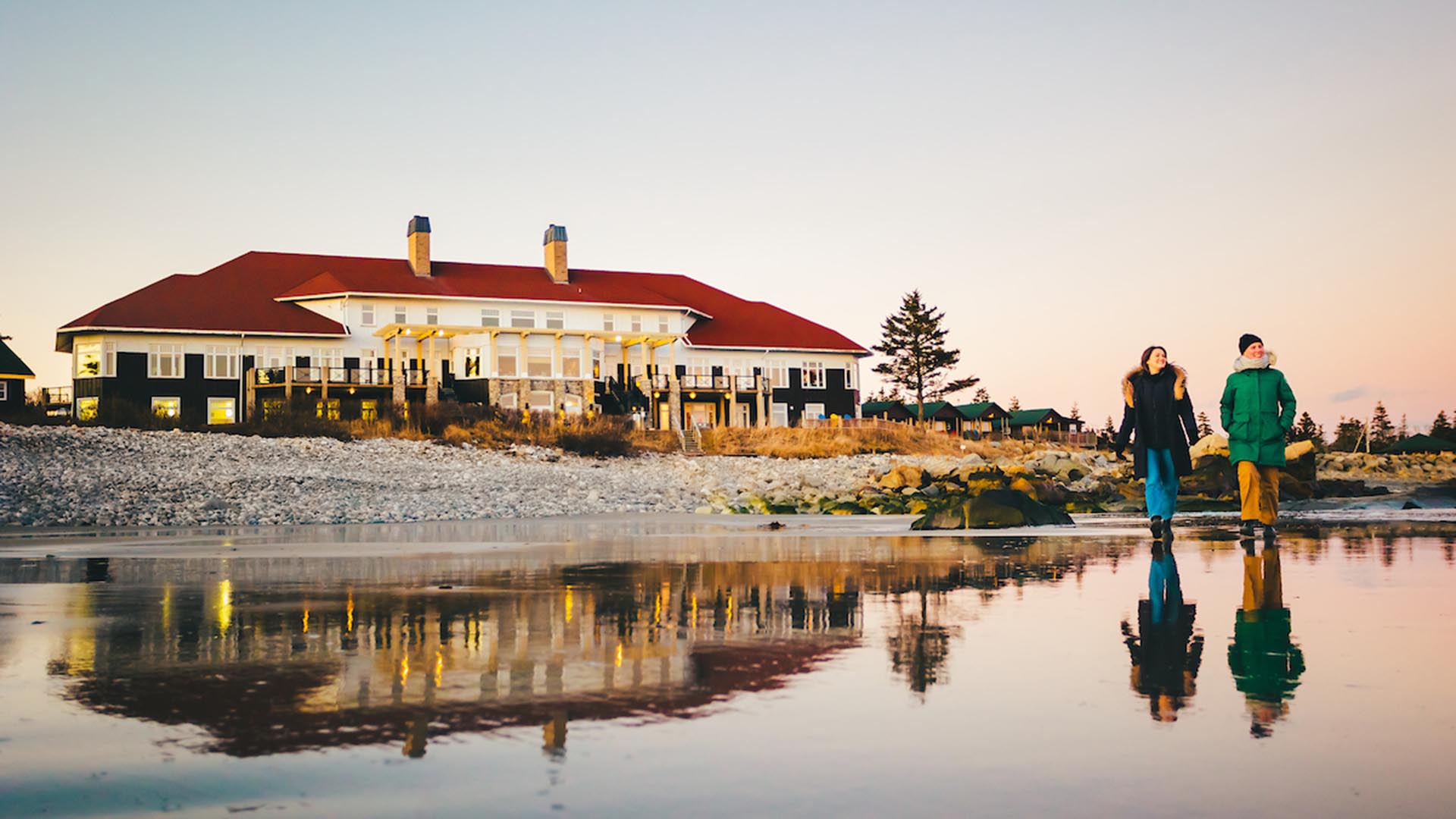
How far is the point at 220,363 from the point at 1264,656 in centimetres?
5960

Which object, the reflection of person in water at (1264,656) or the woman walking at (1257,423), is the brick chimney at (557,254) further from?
the reflection of person in water at (1264,656)

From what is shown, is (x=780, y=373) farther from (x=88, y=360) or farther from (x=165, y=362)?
(x=88, y=360)

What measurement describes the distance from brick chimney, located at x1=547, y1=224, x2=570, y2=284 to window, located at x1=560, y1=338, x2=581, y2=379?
6191 mm

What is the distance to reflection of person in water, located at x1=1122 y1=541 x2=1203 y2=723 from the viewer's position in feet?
15.4

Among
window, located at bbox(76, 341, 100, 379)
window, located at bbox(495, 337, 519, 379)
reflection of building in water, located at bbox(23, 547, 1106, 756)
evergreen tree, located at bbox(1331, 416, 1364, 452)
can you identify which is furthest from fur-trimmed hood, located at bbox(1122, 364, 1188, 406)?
evergreen tree, located at bbox(1331, 416, 1364, 452)

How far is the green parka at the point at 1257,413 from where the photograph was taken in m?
13.2

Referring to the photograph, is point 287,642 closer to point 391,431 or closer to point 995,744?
point 995,744

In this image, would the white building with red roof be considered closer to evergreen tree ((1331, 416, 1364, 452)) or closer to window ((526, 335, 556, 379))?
window ((526, 335, 556, 379))

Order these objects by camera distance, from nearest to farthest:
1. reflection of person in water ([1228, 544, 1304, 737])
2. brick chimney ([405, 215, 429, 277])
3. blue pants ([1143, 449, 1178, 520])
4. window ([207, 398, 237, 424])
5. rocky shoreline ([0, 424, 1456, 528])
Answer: reflection of person in water ([1228, 544, 1304, 737]), blue pants ([1143, 449, 1178, 520]), rocky shoreline ([0, 424, 1456, 528]), window ([207, 398, 237, 424]), brick chimney ([405, 215, 429, 277])

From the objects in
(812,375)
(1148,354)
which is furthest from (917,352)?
(1148,354)

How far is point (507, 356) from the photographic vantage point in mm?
63312

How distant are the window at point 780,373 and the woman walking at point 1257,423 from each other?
59.1 m

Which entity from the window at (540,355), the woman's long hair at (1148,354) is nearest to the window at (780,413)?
the window at (540,355)

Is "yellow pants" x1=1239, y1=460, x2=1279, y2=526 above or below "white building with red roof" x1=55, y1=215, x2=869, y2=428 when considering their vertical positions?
below
